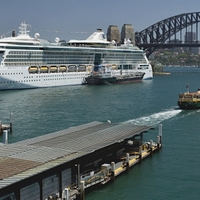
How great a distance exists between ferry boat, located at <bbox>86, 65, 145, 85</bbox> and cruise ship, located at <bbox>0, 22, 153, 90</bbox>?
105cm

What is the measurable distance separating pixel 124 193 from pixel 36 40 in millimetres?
50716

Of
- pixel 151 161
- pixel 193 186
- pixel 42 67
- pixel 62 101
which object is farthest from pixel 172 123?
pixel 42 67

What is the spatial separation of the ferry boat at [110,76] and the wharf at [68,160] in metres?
44.1

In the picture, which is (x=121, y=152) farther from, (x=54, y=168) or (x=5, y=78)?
(x=5, y=78)

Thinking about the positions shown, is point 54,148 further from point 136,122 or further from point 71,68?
point 71,68

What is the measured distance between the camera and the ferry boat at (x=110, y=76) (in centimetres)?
6469

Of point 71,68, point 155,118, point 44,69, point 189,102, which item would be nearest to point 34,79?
point 44,69

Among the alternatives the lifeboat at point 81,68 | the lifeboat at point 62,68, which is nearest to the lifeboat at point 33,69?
the lifeboat at point 62,68

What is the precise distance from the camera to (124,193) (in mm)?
15141

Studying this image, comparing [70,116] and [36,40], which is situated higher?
[36,40]

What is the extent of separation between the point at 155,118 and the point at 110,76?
3722cm

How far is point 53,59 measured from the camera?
208ft

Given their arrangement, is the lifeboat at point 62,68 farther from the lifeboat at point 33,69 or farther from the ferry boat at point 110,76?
the lifeboat at point 33,69

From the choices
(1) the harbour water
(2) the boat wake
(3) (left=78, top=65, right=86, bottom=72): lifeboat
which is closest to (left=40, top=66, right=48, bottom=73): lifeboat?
(3) (left=78, top=65, right=86, bottom=72): lifeboat
